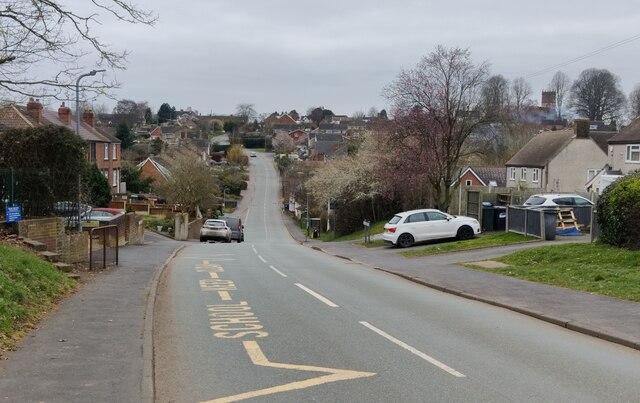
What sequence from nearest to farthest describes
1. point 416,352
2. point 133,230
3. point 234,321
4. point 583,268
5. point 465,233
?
point 416,352 → point 234,321 → point 583,268 → point 465,233 → point 133,230

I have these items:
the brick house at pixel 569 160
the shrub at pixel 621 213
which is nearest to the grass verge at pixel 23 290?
the shrub at pixel 621 213

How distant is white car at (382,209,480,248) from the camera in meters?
29.2

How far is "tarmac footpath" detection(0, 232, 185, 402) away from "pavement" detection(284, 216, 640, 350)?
6649mm

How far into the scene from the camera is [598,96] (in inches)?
3666

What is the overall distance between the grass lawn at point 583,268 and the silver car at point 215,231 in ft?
88.5

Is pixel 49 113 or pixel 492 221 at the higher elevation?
pixel 49 113

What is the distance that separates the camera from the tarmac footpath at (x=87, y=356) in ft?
20.8

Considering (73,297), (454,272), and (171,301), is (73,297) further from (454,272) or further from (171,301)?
(454,272)

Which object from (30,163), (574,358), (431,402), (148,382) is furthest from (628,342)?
(30,163)

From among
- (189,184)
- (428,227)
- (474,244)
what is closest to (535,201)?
(428,227)

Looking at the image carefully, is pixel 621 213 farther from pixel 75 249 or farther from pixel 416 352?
pixel 75 249

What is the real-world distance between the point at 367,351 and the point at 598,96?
310ft

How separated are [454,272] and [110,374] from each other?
44.1 feet

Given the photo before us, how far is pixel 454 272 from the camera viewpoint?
749 inches
